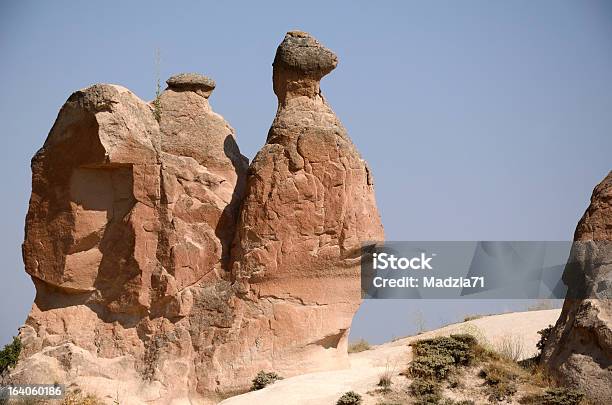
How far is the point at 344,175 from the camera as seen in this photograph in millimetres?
22750

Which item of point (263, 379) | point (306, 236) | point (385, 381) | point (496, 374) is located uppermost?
point (306, 236)

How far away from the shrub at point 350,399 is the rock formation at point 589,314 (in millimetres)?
3433

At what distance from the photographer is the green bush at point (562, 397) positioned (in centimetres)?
1886

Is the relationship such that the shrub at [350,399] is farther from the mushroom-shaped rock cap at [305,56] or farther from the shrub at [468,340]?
the mushroom-shaped rock cap at [305,56]

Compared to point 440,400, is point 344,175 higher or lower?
higher

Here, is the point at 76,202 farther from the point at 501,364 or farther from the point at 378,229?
the point at 501,364

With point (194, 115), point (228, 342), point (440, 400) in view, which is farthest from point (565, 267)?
point (194, 115)

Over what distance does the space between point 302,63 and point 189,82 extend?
2666 millimetres

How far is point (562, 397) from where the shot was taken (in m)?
18.9

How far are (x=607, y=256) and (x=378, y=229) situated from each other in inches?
205

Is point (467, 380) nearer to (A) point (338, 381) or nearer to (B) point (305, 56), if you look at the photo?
(A) point (338, 381)

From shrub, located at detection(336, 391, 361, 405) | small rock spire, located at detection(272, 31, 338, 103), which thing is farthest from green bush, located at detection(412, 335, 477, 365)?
small rock spire, located at detection(272, 31, 338, 103)

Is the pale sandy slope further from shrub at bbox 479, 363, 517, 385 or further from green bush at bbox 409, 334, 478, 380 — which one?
shrub at bbox 479, 363, 517, 385

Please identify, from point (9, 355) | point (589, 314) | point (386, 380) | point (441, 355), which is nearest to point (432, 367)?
point (441, 355)
